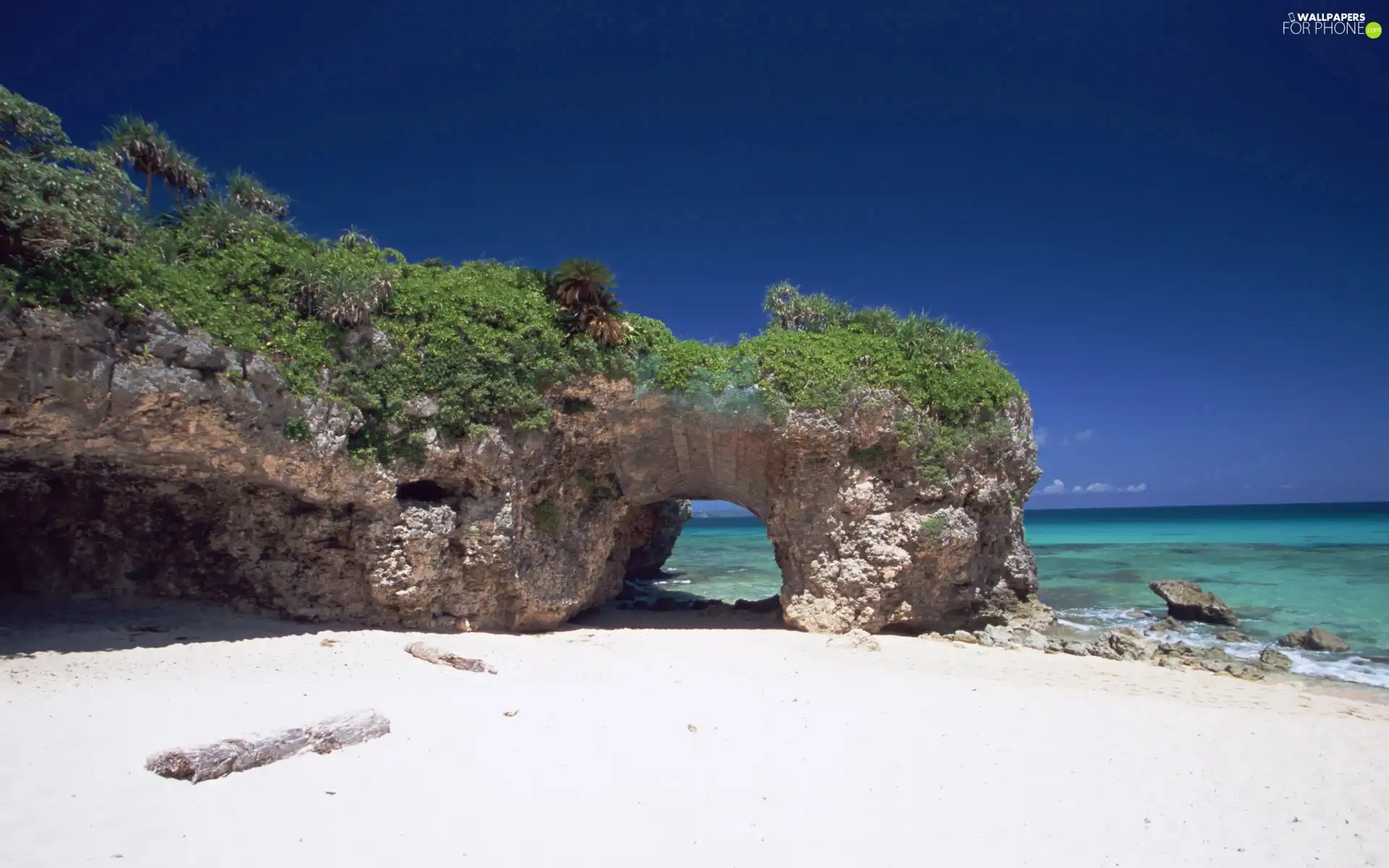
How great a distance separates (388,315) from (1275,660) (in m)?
20.9

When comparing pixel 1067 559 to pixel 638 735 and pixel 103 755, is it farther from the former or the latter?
pixel 103 755

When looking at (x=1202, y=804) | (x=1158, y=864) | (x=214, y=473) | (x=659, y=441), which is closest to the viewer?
(x=1158, y=864)

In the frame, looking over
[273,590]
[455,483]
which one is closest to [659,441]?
[455,483]

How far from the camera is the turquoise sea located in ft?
62.4

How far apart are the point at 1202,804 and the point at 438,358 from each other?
42.4 ft

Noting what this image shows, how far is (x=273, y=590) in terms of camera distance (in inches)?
491

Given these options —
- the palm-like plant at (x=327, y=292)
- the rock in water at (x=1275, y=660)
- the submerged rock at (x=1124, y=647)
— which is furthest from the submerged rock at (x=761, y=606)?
the palm-like plant at (x=327, y=292)

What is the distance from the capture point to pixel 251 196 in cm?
1464

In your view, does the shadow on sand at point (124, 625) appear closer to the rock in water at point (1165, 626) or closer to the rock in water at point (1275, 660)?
the rock in water at point (1275, 660)

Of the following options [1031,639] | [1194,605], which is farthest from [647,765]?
[1194,605]

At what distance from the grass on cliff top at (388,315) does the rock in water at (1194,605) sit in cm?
1106

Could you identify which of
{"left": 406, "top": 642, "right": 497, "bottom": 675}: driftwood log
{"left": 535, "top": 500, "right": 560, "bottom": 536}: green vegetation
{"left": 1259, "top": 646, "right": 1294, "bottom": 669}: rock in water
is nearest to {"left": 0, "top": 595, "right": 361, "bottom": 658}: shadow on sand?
{"left": 406, "top": 642, "right": 497, "bottom": 675}: driftwood log

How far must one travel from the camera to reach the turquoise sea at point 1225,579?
62.4 feet

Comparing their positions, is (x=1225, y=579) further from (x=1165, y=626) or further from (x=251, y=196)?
(x=251, y=196)
